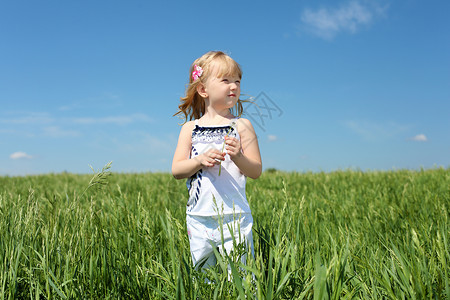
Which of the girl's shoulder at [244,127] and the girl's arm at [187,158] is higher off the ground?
the girl's shoulder at [244,127]

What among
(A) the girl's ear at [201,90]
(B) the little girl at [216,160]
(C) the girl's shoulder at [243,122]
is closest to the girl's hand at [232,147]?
(B) the little girl at [216,160]

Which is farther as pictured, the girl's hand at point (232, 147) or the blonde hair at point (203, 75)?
the blonde hair at point (203, 75)

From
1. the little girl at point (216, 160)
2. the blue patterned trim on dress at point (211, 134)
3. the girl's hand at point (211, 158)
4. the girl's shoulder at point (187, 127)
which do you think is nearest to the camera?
the girl's hand at point (211, 158)

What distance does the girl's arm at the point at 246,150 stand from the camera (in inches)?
86.7

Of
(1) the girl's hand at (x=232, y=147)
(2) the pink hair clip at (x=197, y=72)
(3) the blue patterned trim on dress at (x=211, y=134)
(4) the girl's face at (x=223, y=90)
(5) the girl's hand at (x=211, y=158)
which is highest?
(2) the pink hair clip at (x=197, y=72)

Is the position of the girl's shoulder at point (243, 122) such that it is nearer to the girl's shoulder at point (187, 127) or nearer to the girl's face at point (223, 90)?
the girl's face at point (223, 90)

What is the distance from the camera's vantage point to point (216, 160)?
2236 millimetres

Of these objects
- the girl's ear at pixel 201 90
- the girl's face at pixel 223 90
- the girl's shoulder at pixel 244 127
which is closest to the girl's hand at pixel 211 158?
the girl's shoulder at pixel 244 127

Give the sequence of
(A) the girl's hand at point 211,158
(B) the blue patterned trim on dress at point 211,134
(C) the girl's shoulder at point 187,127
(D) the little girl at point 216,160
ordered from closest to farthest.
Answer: (A) the girl's hand at point 211,158, (D) the little girl at point 216,160, (B) the blue patterned trim on dress at point 211,134, (C) the girl's shoulder at point 187,127

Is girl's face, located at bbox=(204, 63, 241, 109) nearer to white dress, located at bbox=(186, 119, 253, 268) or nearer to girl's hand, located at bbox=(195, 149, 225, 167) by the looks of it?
white dress, located at bbox=(186, 119, 253, 268)

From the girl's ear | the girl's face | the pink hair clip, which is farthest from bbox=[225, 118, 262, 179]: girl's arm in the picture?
the pink hair clip

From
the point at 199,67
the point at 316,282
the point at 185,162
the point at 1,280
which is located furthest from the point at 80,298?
the point at 199,67

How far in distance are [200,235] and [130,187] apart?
16.4ft

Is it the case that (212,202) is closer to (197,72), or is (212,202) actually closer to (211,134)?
(211,134)
